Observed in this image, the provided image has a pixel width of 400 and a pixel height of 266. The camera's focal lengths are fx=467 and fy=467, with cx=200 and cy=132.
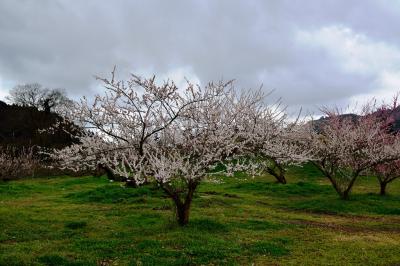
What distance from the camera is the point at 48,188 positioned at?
107 ft

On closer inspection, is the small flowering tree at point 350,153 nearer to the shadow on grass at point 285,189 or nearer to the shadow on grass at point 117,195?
the shadow on grass at point 285,189

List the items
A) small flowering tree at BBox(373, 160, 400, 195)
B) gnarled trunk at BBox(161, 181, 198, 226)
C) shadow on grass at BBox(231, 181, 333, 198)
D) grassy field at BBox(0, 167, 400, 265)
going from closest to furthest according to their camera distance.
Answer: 1. grassy field at BBox(0, 167, 400, 265)
2. gnarled trunk at BBox(161, 181, 198, 226)
3. small flowering tree at BBox(373, 160, 400, 195)
4. shadow on grass at BBox(231, 181, 333, 198)

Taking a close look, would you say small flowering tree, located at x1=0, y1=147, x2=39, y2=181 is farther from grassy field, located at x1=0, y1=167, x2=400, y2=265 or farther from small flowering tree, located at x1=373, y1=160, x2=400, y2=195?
small flowering tree, located at x1=373, y1=160, x2=400, y2=195

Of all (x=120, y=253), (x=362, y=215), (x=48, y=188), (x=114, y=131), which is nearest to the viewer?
(x=120, y=253)

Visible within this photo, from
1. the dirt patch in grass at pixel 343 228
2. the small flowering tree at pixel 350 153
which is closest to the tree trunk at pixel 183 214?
the dirt patch in grass at pixel 343 228

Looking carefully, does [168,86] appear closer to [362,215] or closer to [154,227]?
[154,227]

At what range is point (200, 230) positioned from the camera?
1522cm

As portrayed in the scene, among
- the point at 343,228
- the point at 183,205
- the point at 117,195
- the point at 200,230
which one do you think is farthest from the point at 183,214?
the point at 117,195

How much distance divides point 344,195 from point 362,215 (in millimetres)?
4024

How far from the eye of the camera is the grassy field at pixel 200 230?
39.3 ft

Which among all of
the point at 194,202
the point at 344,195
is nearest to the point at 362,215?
the point at 344,195

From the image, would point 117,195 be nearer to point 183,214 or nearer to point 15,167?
point 183,214

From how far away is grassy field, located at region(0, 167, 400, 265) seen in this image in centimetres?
1198

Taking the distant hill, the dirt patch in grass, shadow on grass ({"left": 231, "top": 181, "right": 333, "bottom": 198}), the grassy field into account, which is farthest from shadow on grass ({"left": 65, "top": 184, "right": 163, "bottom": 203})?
the distant hill
